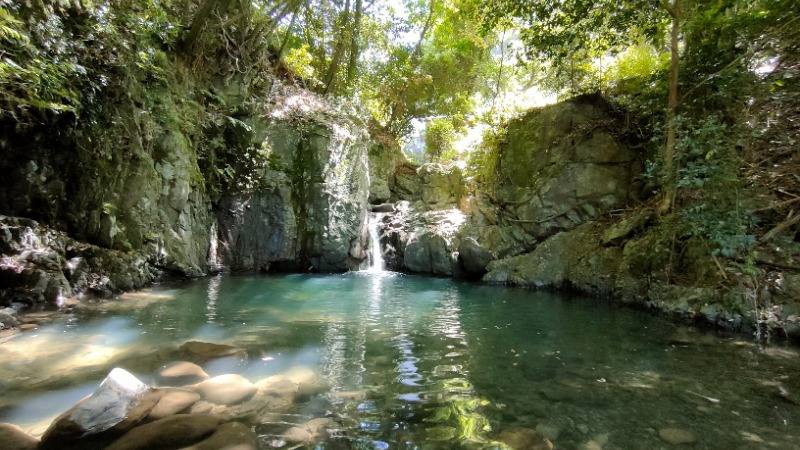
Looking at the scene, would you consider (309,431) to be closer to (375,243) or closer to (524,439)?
(524,439)

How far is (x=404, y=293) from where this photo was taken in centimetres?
869

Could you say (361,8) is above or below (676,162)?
above

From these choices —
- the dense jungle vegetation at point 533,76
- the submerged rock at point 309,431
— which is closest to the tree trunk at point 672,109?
the dense jungle vegetation at point 533,76

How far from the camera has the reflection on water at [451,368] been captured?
284 centimetres

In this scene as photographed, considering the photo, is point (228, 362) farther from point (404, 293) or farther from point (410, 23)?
point (410, 23)

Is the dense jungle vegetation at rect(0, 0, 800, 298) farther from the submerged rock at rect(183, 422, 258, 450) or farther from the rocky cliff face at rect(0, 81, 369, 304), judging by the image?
the submerged rock at rect(183, 422, 258, 450)

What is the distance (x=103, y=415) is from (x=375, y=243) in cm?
1113

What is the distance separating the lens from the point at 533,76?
1482 cm

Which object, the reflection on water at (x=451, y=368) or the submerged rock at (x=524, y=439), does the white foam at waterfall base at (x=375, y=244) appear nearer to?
the reflection on water at (x=451, y=368)

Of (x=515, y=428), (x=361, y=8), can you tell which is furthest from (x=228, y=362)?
(x=361, y=8)

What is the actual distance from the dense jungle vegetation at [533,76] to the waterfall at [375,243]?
150 inches

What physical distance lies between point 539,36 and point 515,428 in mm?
8184

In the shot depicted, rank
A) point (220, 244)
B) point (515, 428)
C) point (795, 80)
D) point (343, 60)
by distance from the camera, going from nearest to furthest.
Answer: point (515, 428) → point (795, 80) → point (220, 244) → point (343, 60)

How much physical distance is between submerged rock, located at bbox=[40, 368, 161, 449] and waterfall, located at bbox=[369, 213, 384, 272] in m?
10.1
